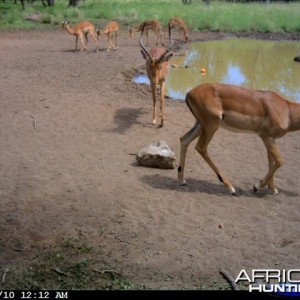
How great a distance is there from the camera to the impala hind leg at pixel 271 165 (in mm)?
5965

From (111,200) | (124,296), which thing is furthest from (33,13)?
(124,296)

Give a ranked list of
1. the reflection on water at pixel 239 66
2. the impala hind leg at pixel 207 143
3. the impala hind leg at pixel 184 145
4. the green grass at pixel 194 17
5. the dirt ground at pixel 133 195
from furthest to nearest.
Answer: the green grass at pixel 194 17
the reflection on water at pixel 239 66
the impala hind leg at pixel 184 145
the impala hind leg at pixel 207 143
the dirt ground at pixel 133 195

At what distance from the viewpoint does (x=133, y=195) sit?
598 cm

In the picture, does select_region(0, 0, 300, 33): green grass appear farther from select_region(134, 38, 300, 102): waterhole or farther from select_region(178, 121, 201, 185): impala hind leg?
select_region(178, 121, 201, 185): impala hind leg

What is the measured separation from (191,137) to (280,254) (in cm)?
229

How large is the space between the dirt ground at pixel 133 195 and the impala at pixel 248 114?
2.04 feet

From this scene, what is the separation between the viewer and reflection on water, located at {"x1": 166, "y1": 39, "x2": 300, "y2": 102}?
1323cm

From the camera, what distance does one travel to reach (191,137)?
6.48 meters

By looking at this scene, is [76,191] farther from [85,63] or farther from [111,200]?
[85,63]

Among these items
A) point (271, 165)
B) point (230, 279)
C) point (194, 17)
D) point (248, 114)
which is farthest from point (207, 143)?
point (194, 17)

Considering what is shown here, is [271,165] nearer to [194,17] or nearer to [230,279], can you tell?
[230,279]

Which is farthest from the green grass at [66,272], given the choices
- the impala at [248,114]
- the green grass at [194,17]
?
the green grass at [194,17]

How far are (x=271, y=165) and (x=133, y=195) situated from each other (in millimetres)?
1755

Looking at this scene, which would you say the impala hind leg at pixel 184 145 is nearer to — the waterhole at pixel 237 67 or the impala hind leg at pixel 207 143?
the impala hind leg at pixel 207 143
